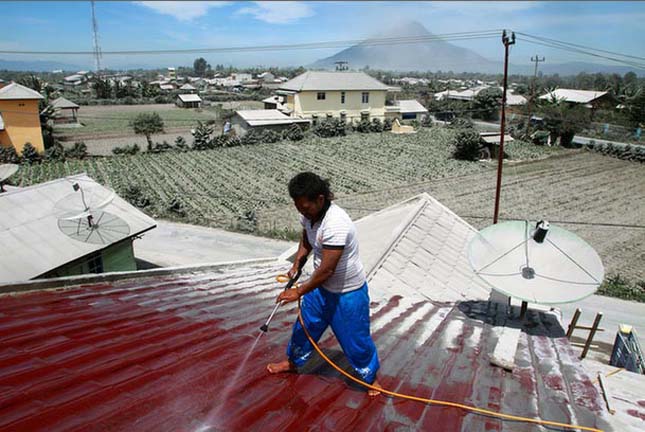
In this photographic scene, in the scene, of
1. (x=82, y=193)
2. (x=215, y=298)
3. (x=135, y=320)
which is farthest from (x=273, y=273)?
(x=82, y=193)

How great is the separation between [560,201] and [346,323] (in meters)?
22.4

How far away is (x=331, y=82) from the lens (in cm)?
4400

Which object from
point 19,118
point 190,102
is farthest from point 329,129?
point 190,102

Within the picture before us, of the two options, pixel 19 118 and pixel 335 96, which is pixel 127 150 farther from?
pixel 335 96

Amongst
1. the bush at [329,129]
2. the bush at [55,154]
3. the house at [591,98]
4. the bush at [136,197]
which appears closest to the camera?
the bush at [136,197]

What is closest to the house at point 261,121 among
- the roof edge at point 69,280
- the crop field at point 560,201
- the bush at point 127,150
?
the bush at point 127,150

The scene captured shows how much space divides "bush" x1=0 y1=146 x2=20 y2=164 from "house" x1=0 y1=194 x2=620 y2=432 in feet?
87.3

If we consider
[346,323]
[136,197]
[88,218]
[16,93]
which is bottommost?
[136,197]

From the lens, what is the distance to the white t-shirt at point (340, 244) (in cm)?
293

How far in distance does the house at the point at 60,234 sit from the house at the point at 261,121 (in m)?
24.1

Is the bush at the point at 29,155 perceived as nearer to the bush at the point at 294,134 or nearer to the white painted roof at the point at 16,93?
the white painted roof at the point at 16,93

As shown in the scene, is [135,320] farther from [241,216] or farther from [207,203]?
[207,203]

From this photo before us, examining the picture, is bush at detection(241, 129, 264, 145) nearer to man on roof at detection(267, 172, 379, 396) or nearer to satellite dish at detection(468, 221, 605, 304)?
satellite dish at detection(468, 221, 605, 304)

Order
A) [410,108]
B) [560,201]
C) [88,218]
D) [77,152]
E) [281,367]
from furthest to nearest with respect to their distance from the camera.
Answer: [410,108] → [77,152] → [560,201] → [88,218] → [281,367]
